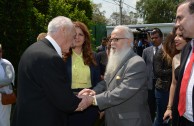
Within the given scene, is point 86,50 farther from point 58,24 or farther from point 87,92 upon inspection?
point 58,24

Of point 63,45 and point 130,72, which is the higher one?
point 63,45

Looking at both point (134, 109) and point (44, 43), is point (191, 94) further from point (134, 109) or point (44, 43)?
point (44, 43)

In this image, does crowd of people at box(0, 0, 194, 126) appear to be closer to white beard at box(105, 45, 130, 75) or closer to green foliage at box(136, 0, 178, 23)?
white beard at box(105, 45, 130, 75)

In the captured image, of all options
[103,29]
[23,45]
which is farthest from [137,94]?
[103,29]

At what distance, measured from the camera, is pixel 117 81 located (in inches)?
166

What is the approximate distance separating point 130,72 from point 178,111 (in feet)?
2.36

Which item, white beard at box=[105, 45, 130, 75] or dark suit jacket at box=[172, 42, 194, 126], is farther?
white beard at box=[105, 45, 130, 75]

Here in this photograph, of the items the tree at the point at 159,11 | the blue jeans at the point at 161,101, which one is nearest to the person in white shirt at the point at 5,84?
the blue jeans at the point at 161,101

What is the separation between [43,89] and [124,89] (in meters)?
0.98

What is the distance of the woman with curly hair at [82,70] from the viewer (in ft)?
16.3

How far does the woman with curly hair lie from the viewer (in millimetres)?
4981

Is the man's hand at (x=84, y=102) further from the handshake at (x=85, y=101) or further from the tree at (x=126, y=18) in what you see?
the tree at (x=126, y=18)

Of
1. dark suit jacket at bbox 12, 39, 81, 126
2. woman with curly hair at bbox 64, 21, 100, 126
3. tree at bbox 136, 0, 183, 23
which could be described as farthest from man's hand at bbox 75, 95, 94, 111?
tree at bbox 136, 0, 183, 23

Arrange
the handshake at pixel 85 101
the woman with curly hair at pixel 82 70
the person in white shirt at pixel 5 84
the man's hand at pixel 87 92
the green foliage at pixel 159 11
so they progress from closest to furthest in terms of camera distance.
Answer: the handshake at pixel 85 101, the man's hand at pixel 87 92, the woman with curly hair at pixel 82 70, the person in white shirt at pixel 5 84, the green foliage at pixel 159 11
